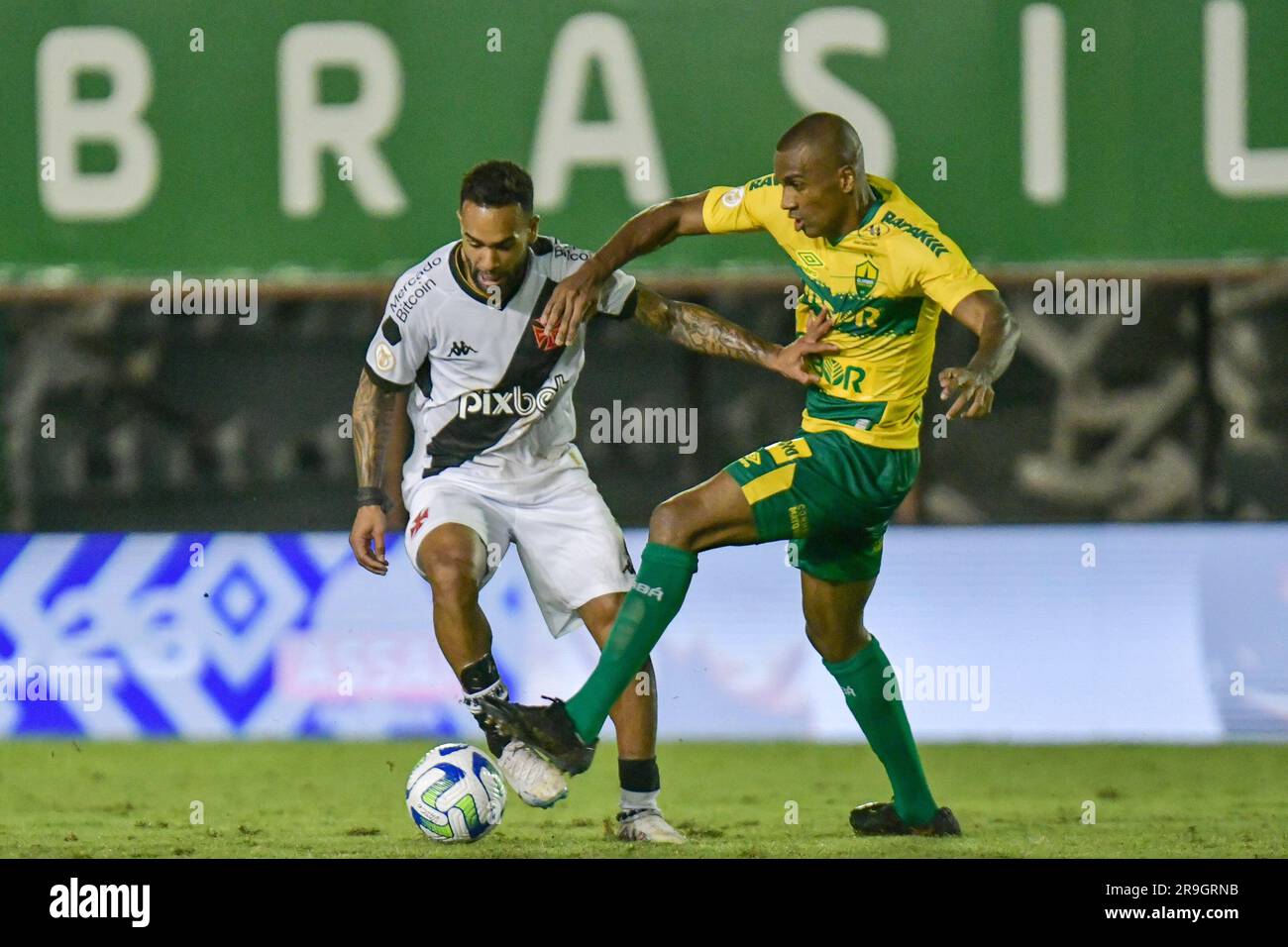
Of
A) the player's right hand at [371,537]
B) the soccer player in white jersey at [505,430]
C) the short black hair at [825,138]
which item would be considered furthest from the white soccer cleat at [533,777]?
the short black hair at [825,138]

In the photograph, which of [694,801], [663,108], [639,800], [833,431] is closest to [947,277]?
[833,431]

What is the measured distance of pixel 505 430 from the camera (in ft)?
20.9

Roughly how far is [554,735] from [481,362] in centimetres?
141

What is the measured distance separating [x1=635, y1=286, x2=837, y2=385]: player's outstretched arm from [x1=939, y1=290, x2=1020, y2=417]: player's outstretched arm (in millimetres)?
506

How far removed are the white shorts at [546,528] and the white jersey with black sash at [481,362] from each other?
0.06 m

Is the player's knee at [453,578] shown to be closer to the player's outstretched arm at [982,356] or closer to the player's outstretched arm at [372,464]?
the player's outstretched arm at [372,464]

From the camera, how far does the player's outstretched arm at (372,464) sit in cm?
610

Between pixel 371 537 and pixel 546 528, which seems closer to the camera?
pixel 371 537

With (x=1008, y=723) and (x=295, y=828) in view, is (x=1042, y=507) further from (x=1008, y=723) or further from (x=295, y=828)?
(x=295, y=828)

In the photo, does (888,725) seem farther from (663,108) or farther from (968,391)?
(663,108)

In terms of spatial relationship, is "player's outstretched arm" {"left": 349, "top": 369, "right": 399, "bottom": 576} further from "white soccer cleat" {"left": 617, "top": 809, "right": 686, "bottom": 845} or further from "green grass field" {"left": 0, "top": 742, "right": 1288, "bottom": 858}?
"white soccer cleat" {"left": 617, "top": 809, "right": 686, "bottom": 845}

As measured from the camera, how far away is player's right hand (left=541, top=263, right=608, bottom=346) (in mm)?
5848
